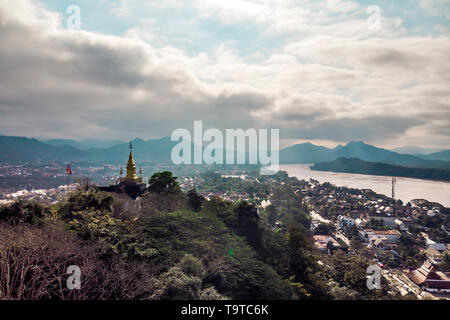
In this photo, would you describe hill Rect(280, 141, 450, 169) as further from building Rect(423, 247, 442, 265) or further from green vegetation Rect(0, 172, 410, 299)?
green vegetation Rect(0, 172, 410, 299)

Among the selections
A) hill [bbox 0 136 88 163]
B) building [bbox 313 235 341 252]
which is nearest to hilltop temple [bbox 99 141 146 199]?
building [bbox 313 235 341 252]

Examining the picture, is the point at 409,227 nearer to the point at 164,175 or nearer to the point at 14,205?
the point at 164,175

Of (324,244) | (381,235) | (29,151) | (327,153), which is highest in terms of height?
(327,153)

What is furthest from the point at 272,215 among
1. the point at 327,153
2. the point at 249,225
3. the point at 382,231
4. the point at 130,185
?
the point at 327,153

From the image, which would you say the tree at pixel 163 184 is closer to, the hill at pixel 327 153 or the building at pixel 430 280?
the building at pixel 430 280

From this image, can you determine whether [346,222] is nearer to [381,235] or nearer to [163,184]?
[381,235]
